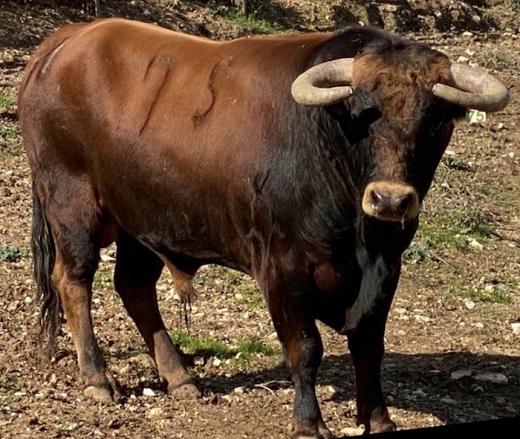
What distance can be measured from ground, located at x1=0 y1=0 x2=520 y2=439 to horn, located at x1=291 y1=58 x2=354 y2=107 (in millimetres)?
1732

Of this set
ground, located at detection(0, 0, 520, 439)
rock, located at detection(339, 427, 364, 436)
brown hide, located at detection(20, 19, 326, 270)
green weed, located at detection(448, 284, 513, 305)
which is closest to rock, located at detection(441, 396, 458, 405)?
ground, located at detection(0, 0, 520, 439)

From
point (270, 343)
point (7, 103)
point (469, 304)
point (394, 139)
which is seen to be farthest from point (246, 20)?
point (394, 139)

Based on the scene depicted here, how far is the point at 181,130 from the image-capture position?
18.2 feet

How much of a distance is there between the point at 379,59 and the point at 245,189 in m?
0.88

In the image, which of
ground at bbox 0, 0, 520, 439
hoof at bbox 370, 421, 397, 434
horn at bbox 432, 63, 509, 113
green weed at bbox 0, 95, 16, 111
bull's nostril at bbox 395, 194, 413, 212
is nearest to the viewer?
bull's nostril at bbox 395, 194, 413, 212

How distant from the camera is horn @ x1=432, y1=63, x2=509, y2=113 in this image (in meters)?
4.71

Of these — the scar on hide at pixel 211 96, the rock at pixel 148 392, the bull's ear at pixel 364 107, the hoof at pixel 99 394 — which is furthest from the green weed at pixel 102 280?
the bull's ear at pixel 364 107

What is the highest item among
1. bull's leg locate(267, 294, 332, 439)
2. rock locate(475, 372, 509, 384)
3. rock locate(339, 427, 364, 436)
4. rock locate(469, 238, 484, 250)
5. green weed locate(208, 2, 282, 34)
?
bull's leg locate(267, 294, 332, 439)

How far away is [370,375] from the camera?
5496 millimetres

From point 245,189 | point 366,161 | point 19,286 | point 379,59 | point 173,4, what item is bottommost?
point 173,4

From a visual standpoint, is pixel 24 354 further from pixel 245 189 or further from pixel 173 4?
pixel 173 4

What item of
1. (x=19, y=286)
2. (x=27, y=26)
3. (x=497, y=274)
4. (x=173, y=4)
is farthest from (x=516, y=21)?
(x=19, y=286)

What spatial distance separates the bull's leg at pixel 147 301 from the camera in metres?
6.12

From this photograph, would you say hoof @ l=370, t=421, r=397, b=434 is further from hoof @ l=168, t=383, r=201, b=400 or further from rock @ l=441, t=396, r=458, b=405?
hoof @ l=168, t=383, r=201, b=400
